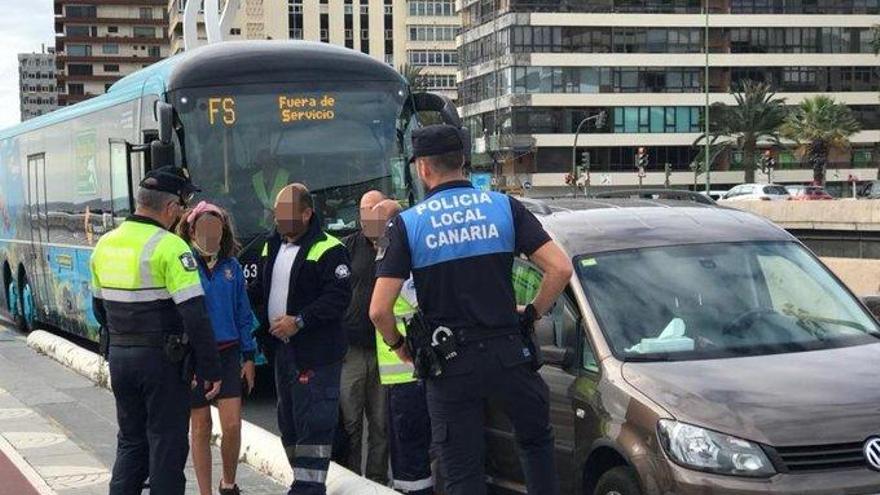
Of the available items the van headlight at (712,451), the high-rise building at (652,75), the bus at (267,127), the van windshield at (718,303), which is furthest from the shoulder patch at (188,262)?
the high-rise building at (652,75)

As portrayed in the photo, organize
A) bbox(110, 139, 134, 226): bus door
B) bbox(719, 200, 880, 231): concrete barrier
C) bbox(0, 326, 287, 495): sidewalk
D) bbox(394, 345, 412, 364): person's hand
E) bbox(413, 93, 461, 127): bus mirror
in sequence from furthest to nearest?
bbox(719, 200, 880, 231): concrete barrier
bbox(110, 139, 134, 226): bus door
bbox(413, 93, 461, 127): bus mirror
bbox(0, 326, 287, 495): sidewalk
bbox(394, 345, 412, 364): person's hand

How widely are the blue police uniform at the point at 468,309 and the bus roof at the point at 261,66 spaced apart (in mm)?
7346

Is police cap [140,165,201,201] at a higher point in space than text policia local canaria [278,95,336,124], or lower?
lower

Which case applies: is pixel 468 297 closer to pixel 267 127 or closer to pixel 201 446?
pixel 201 446

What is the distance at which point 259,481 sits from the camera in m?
7.56

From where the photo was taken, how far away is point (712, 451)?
486 cm

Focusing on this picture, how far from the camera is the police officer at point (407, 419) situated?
6.34 metres

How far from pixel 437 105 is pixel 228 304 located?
20.1 ft

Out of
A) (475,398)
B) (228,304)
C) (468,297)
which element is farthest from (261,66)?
(475,398)

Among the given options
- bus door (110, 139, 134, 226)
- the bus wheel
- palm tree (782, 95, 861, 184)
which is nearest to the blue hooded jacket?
bus door (110, 139, 134, 226)

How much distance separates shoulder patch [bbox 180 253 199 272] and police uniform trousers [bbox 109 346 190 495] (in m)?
0.41

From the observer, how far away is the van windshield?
5.70m

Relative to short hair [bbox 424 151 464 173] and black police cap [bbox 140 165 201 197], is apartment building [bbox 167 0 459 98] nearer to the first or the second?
black police cap [bbox 140 165 201 197]

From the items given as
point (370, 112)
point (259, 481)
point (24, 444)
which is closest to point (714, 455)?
point (259, 481)
